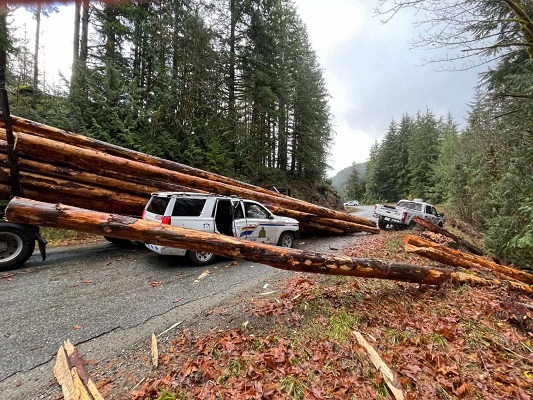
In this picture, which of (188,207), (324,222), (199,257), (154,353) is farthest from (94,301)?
(324,222)

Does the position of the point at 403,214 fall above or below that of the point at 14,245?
above

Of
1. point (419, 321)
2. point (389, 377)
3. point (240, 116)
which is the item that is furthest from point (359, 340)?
point (240, 116)

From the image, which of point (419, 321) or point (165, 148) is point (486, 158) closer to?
point (419, 321)

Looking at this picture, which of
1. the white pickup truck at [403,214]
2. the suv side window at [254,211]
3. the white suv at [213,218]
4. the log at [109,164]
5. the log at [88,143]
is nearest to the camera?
the white suv at [213,218]

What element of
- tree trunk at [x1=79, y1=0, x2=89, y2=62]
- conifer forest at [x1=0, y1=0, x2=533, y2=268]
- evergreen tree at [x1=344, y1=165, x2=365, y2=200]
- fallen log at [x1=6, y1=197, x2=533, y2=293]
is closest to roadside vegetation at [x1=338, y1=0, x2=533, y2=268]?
conifer forest at [x1=0, y1=0, x2=533, y2=268]

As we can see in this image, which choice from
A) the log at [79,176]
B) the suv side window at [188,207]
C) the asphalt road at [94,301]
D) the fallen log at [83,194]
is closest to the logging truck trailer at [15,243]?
the asphalt road at [94,301]

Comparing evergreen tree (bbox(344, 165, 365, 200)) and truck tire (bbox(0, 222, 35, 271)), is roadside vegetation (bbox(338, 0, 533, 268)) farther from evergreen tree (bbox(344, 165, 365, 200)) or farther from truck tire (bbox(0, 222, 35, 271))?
evergreen tree (bbox(344, 165, 365, 200))

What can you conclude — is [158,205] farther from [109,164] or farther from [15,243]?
[15,243]

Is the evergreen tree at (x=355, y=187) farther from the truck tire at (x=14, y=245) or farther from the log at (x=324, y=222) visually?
the truck tire at (x=14, y=245)

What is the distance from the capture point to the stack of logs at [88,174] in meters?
6.93

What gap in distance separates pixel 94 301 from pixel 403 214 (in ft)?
50.4

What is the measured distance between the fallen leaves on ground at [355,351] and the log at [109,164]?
5.58m

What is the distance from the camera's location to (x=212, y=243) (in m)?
4.05

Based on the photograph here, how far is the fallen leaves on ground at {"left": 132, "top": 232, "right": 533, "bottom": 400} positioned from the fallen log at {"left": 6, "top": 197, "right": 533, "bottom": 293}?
1.65ft
